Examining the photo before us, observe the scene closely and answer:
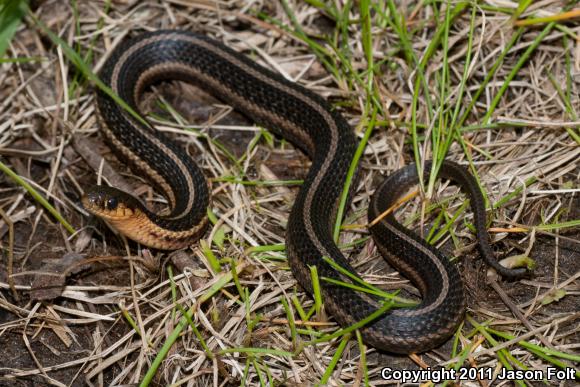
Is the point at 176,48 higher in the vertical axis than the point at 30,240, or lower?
higher

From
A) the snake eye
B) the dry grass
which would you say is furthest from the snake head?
the dry grass

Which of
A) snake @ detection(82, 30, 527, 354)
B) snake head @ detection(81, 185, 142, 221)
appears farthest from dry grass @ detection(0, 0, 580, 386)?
snake head @ detection(81, 185, 142, 221)

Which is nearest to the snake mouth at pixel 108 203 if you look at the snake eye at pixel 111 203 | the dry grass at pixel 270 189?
the snake eye at pixel 111 203

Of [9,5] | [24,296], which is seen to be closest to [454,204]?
[24,296]

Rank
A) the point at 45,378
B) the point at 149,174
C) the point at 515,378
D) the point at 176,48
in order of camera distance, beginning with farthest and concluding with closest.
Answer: the point at 176,48 < the point at 149,174 < the point at 45,378 < the point at 515,378

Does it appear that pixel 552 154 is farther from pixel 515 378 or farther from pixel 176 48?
pixel 176 48

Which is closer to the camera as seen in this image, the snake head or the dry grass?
the dry grass

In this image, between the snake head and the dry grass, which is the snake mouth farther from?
the dry grass
